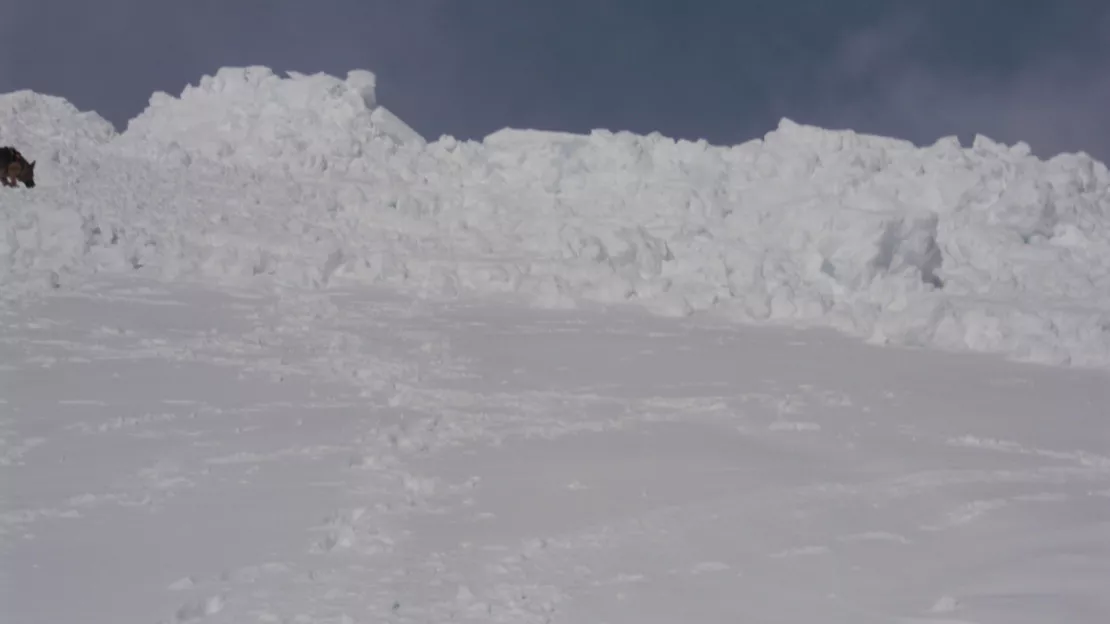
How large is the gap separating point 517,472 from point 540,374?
88.1 inches

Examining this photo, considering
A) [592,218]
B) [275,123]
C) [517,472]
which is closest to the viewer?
[517,472]

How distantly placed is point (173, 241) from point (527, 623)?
852cm

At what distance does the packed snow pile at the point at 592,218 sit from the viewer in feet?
35.0

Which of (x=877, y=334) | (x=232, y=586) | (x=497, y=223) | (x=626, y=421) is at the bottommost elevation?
(x=232, y=586)

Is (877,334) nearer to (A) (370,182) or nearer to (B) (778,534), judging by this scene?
(B) (778,534)

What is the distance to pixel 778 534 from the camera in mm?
5070

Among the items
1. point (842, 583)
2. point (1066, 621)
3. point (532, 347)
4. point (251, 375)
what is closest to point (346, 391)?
point (251, 375)

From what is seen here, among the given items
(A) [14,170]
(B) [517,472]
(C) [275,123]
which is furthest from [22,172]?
(B) [517,472]

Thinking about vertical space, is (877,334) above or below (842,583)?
above

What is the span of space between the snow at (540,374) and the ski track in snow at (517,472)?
3cm

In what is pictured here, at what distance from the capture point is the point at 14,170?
1291cm

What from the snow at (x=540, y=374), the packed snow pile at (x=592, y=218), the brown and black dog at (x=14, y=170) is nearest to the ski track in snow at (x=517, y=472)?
the snow at (x=540, y=374)

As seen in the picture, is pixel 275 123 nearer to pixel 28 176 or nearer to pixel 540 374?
pixel 28 176

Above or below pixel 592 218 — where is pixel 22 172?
above
